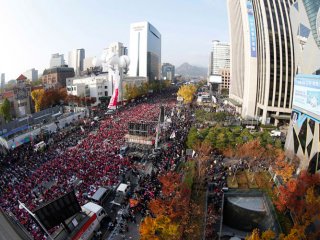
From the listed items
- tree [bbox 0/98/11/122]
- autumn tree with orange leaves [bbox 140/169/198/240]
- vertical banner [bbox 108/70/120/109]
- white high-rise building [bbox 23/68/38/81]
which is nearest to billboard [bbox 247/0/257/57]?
vertical banner [bbox 108/70/120/109]

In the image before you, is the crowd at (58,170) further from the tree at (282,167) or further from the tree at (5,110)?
the tree at (5,110)

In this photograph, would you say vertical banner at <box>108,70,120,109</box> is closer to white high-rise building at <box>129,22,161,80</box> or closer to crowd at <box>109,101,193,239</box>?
crowd at <box>109,101,193,239</box>

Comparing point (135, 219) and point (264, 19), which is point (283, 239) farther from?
point (264, 19)

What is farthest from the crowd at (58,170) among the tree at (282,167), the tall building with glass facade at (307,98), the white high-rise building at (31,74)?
the white high-rise building at (31,74)

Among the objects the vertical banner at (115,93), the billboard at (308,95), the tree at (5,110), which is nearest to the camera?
the billboard at (308,95)

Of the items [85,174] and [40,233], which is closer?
[40,233]

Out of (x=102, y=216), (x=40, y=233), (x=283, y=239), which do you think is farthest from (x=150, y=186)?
(x=283, y=239)
